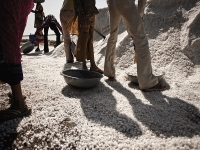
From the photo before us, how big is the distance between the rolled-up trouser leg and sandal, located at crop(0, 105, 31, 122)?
1399mm

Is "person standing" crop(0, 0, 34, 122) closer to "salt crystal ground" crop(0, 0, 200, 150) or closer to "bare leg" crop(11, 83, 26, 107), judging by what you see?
"bare leg" crop(11, 83, 26, 107)

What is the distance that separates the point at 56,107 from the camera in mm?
1711

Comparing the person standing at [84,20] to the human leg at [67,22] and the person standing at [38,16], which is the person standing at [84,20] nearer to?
the human leg at [67,22]

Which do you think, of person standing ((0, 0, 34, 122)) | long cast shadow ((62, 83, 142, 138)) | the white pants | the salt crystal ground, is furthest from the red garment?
the white pants

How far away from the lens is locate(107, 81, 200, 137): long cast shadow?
137cm

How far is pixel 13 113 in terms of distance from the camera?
4.86 ft

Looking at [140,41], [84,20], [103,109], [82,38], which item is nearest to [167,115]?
[103,109]

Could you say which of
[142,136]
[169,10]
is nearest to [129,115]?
[142,136]

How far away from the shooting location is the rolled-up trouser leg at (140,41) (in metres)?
1.95

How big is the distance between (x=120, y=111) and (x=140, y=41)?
0.92 m

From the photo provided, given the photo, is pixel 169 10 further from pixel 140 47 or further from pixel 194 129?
pixel 194 129

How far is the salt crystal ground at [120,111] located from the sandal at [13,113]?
5 cm

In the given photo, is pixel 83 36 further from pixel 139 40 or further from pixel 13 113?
pixel 13 113

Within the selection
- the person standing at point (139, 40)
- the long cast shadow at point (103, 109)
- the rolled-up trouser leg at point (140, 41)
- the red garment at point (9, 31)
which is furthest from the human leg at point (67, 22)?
the red garment at point (9, 31)
